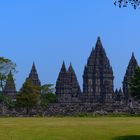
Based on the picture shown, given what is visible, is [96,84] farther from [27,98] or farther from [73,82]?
[27,98]

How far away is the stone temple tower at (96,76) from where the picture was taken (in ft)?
444

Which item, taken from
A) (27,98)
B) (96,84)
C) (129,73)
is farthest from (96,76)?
(27,98)

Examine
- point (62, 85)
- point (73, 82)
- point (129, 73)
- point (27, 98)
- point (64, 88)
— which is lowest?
point (27, 98)

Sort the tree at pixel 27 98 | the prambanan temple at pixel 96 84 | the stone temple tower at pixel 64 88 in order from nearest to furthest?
the tree at pixel 27 98 → the prambanan temple at pixel 96 84 → the stone temple tower at pixel 64 88

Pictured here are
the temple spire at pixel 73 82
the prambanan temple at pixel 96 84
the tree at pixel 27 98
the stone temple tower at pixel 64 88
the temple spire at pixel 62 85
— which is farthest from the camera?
the temple spire at pixel 73 82

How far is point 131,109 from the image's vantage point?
86250mm

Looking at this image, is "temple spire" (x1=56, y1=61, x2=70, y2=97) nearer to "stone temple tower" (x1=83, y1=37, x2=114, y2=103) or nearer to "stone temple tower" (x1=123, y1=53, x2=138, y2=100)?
"stone temple tower" (x1=83, y1=37, x2=114, y2=103)

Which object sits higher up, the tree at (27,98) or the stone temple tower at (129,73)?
the stone temple tower at (129,73)

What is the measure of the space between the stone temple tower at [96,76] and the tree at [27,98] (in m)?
38.8

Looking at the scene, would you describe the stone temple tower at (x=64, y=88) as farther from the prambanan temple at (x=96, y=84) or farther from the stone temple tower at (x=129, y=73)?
the stone temple tower at (x=129, y=73)

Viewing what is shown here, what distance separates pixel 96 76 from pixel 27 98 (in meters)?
43.7

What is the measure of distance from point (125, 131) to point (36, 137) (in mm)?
6707

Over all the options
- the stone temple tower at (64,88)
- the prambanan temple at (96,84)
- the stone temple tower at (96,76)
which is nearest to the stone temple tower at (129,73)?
the prambanan temple at (96,84)

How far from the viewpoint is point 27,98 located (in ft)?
314
